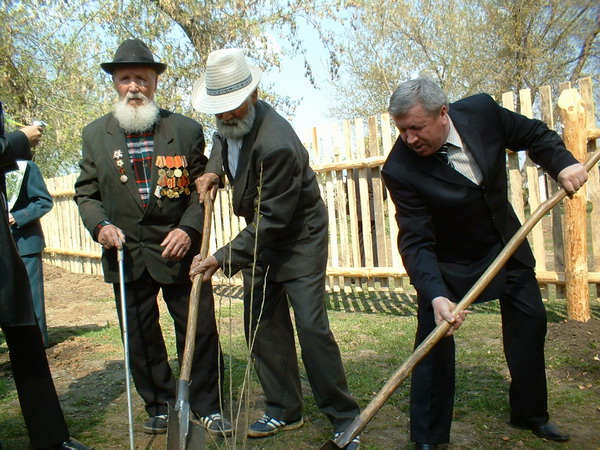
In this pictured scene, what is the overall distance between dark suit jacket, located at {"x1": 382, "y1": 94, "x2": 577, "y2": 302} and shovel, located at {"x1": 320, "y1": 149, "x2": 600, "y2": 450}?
0.62 feet

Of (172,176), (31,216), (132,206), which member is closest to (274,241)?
(172,176)

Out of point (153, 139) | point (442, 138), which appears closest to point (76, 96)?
point (153, 139)

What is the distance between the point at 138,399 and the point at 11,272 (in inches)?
67.4

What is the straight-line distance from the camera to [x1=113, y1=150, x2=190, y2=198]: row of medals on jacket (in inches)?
147

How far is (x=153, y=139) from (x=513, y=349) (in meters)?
2.41

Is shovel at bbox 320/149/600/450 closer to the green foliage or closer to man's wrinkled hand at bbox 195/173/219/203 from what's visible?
man's wrinkled hand at bbox 195/173/219/203

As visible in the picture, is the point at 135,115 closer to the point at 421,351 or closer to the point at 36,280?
the point at 421,351

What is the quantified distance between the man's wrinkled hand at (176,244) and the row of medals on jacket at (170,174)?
0.88 ft

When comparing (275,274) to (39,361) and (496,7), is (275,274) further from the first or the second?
(496,7)

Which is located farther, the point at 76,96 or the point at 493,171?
the point at 76,96

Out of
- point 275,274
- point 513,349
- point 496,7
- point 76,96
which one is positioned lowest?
point 513,349

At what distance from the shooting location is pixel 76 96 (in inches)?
605

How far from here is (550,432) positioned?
3.40m

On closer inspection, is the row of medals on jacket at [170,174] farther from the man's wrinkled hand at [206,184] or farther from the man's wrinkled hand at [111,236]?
the man's wrinkled hand at [111,236]
